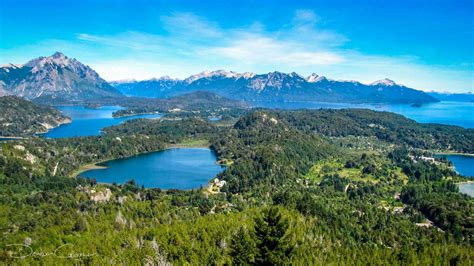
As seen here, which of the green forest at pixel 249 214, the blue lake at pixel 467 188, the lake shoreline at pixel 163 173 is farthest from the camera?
the lake shoreline at pixel 163 173

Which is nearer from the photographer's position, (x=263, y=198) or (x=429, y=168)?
(x=263, y=198)

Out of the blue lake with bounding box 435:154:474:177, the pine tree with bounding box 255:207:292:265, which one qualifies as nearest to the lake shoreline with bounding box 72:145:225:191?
the pine tree with bounding box 255:207:292:265

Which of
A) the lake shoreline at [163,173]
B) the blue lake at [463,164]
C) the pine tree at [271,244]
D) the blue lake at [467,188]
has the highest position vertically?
the pine tree at [271,244]

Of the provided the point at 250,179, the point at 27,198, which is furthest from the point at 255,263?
the point at 250,179

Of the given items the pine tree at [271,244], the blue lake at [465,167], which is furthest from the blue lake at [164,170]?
the pine tree at [271,244]

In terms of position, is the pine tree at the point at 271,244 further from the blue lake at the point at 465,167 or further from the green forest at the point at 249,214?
the blue lake at the point at 465,167

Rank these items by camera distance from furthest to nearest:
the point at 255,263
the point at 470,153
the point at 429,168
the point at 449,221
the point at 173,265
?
the point at 470,153 < the point at 429,168 < the point at 449,221 < the point at 173,265 < the point at 255,263

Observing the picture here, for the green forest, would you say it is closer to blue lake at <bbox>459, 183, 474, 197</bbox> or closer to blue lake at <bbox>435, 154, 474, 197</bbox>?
blue lake at <bbox>459, 183, 474, 197</bbox>

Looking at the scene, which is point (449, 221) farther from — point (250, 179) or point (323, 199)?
point (250, 179)
